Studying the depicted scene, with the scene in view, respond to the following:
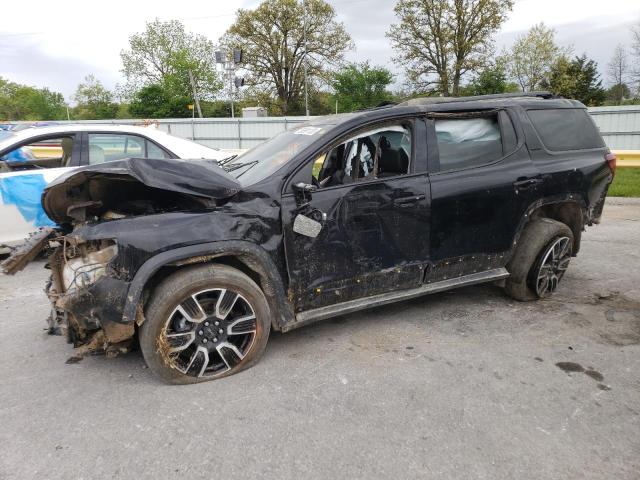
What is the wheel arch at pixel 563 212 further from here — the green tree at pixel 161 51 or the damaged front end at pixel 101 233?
the green tree at pixel 161 51

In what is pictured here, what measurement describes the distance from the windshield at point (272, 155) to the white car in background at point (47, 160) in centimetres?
258

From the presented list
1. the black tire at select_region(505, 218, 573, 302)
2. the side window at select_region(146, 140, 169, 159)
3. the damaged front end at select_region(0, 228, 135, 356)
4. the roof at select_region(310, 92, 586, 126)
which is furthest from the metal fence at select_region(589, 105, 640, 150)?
the damaged front end at select_region(0, 228, 135, 356)

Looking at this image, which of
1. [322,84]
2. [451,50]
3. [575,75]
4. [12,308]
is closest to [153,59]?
[322,84]

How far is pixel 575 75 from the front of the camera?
132 ft

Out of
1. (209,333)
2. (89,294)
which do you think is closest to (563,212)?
(209,333)

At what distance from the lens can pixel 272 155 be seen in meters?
3.78

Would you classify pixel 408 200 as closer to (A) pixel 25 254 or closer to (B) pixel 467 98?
(B) pixel 467 98

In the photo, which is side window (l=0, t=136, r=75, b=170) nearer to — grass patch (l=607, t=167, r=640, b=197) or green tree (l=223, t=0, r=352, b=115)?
grass patch (l=607, t=167, r=640, b=197)

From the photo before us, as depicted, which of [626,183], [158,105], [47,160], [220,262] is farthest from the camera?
[158,105]

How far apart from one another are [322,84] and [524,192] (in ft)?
144

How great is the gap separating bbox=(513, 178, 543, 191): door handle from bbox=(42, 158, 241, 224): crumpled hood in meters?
2.37

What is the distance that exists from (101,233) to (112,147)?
3.73 metres

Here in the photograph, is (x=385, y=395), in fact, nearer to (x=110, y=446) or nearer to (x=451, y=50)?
(x=110, y=446)

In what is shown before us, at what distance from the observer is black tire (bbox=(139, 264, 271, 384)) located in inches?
116
